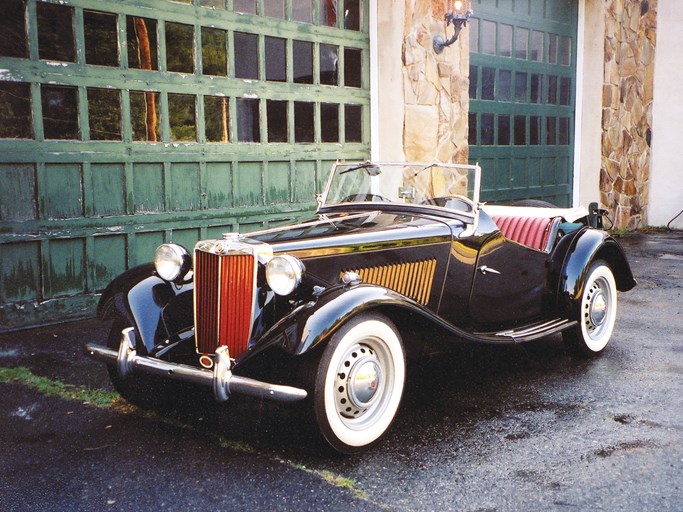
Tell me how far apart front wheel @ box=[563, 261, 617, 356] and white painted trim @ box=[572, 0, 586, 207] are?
667 cm

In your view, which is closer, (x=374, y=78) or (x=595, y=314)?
(x=595, y=314)

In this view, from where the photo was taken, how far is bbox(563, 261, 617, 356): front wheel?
489cm

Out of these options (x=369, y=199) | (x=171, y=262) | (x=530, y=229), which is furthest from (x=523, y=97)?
(x=171, y=262)

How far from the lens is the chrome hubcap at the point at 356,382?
11.0 ft

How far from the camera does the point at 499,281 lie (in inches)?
177

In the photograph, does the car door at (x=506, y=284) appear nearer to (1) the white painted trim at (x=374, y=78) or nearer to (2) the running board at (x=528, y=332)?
(2) the running board at (x=528, y=332)

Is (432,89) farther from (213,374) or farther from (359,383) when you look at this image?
(213,374)

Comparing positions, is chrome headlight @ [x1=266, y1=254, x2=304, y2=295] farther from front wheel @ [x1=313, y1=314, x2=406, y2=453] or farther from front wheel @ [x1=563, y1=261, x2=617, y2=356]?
front wheel @ [x1=563, y1=261, x2=617, y2=356]

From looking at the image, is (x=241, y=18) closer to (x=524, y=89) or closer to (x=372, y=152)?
(x=372, y=152)

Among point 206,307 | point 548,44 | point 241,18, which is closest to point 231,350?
point 206,307

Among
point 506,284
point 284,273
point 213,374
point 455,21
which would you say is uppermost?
point 455,21

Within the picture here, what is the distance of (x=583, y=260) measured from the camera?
4836mm

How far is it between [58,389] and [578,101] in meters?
9.54

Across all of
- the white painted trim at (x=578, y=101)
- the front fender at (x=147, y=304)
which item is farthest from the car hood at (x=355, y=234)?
the white painted trim at (x=578, y=101)
